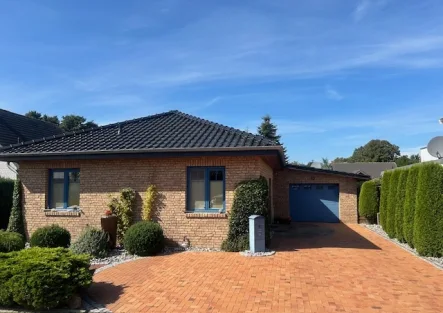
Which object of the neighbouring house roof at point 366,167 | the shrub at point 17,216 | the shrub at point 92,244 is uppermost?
the neighbouring house roof at point 366,167

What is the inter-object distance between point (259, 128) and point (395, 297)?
38222mm

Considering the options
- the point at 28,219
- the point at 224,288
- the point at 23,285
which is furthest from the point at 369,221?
the point at 23,285

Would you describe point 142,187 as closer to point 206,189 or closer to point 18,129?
point 206,189

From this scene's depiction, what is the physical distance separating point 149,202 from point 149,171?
1.02m

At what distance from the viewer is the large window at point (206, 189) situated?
1171cm

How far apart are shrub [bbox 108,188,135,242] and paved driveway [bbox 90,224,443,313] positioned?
2139 millimetres

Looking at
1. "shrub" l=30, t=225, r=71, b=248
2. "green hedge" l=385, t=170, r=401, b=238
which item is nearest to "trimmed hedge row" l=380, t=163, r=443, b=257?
"green hedge" l=385, t=170, r=401, b=238

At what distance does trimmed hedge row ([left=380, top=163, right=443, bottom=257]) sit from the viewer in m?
10.2

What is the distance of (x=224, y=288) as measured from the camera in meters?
7.30

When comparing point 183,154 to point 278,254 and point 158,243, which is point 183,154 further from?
point 278,254

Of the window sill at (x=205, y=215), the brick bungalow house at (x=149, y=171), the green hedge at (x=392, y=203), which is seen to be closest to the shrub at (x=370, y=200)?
the green hedge at (x=392, y=203)

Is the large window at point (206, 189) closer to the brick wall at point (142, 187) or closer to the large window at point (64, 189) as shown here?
the brick wall at point (142, 187)

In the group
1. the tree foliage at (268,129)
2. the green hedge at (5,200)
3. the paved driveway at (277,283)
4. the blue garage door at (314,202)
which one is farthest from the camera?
the tree foliage at (268,129)

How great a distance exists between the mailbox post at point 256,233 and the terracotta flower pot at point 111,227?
4.38 metres
